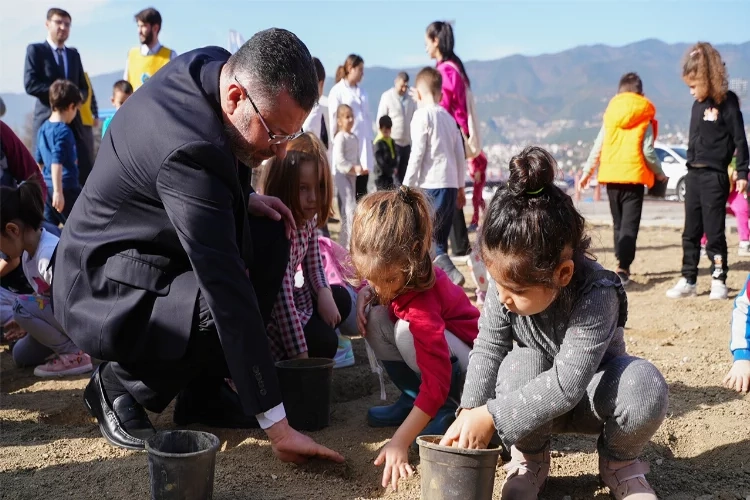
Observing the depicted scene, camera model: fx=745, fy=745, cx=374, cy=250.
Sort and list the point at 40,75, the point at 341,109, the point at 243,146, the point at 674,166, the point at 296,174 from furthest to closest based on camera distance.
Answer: the point at 674,166 < the point at 341,109 < the point at 40,75 < the point at 296,174 < the point at 243,146

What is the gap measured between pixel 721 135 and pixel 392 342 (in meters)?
3.92

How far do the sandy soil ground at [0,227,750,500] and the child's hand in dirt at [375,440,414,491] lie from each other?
0.15ft

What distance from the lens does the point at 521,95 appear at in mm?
199250

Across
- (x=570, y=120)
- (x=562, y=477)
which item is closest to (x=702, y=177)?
(x=562, y=477)

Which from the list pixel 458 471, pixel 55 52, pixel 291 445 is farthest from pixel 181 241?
pixel 55 52

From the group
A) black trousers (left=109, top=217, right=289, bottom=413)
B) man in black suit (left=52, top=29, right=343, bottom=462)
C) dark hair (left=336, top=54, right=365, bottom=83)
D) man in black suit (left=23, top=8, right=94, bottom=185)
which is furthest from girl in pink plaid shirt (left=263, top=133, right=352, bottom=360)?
dark hair (left=336, top=54, right=365, bottom=83)

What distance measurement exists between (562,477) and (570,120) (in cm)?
15344

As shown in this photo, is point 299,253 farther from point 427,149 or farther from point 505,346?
point 427,149

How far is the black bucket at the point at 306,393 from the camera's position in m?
2.79

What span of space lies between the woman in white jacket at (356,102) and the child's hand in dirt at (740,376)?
5.25 m

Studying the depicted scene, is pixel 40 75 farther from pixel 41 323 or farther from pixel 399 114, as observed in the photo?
pixel 399 114

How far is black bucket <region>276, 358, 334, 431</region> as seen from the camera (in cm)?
279

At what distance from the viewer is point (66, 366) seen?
380 cm

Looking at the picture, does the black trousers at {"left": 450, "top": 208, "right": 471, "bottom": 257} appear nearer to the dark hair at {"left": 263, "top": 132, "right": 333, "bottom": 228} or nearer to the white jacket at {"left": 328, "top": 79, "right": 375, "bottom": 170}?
the white jacket at {"left": 328, "top": 79, "right": 375, "bottom": 170}
